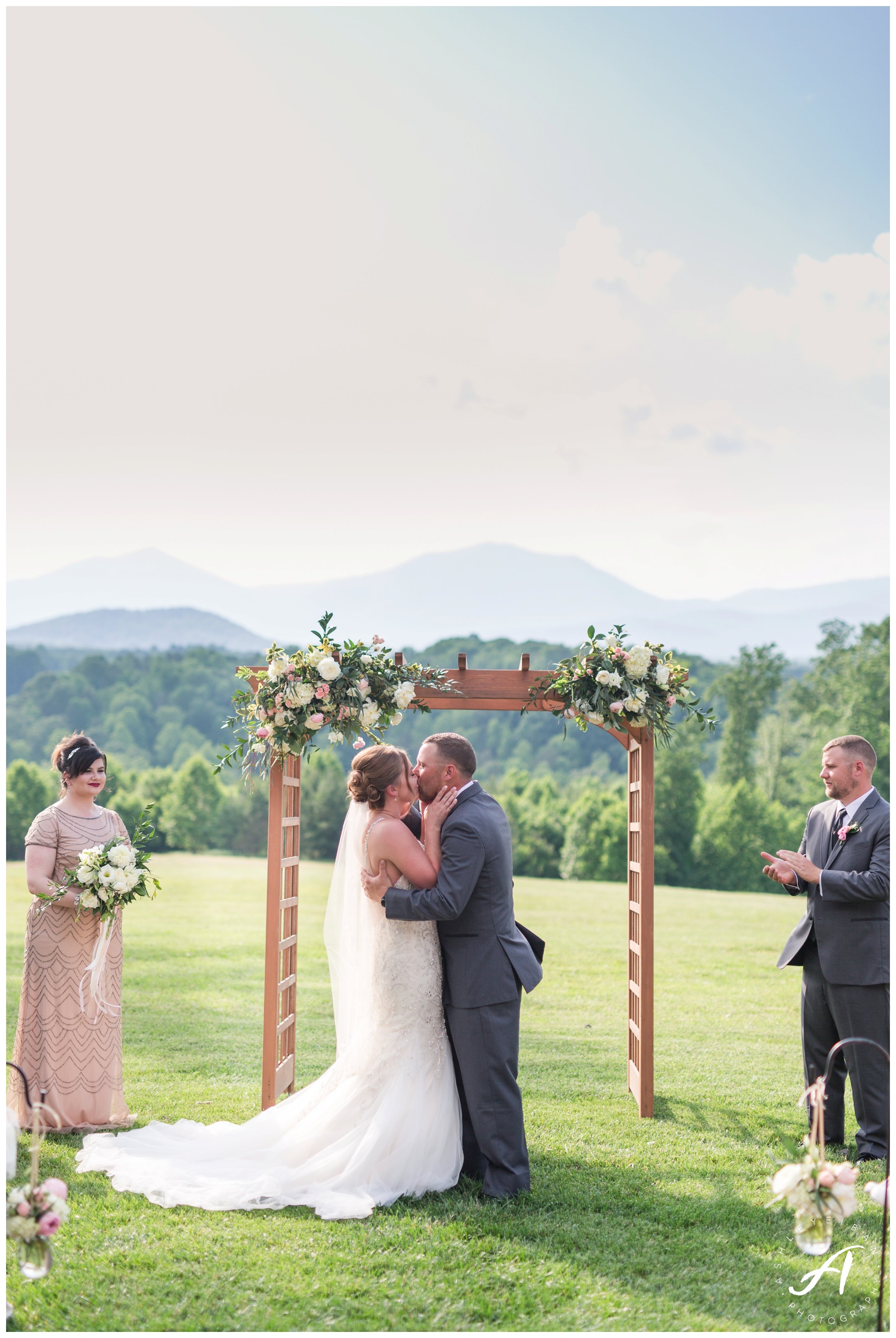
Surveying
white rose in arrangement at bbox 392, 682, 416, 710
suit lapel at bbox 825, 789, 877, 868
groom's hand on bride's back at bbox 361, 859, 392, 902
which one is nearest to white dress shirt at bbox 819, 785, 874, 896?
suit lapel at bbox 825, 789, 877, 868

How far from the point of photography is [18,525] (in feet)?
230

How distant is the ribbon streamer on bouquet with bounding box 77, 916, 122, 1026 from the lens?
5.72 meters

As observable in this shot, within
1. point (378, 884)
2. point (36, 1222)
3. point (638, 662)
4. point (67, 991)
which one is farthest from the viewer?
point (638, 662)

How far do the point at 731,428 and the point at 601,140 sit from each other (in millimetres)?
20689

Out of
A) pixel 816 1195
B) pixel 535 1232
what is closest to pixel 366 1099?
pixel 535 1232

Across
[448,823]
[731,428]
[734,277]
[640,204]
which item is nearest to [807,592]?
[731,428]

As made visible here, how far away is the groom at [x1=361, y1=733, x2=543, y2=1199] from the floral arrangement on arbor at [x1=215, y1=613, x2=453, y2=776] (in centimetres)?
91

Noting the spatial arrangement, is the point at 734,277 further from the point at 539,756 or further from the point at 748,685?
the point at 539,756

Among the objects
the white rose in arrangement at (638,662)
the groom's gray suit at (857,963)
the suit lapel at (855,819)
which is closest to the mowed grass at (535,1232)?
the groom's gray suit at (857,963)

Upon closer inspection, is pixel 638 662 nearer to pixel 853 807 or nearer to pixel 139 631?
pixel 853 807

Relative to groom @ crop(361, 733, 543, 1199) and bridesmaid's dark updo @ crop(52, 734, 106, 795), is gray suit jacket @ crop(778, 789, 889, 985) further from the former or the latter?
bridesmaid's dark updo @ crop(52, 734, 106, 795)

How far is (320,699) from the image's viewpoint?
595 centimetres

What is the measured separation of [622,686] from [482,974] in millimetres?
1926

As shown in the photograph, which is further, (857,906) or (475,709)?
(475,709)
